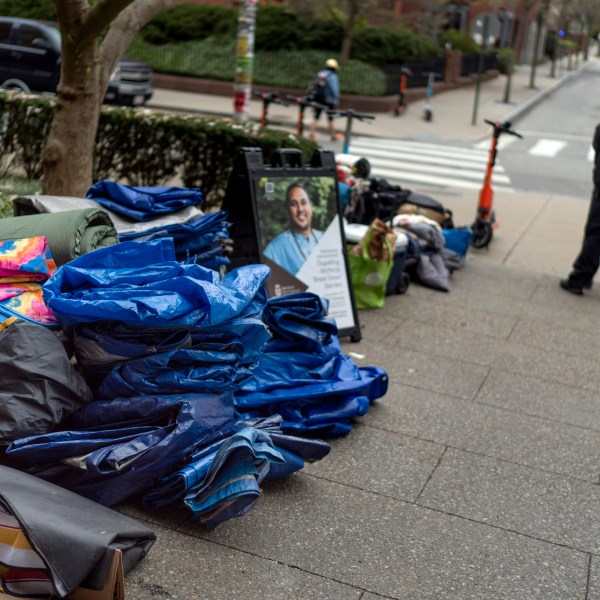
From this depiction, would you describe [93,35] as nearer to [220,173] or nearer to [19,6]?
[220,173]

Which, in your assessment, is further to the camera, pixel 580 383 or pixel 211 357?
pixel 580 383

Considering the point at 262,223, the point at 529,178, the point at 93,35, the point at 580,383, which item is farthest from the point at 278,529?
the point at 529,178

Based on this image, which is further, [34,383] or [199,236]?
[199,236]

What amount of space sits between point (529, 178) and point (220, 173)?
9.70m

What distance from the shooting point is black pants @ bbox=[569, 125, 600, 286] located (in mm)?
8195

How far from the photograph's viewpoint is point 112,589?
2951 mm

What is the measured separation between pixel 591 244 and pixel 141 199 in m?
4.60

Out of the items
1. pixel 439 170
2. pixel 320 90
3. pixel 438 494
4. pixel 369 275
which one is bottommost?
pixel 439 170

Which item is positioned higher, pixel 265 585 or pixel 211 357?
pixel 211 357

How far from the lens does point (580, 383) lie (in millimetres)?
6051

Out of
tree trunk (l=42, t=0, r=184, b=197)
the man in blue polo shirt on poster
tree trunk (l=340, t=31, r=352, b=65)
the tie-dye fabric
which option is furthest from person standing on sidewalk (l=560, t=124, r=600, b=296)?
tree trunk (l=340, t=31, r=352, b=65)

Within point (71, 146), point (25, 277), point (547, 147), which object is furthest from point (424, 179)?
point (25, 277)

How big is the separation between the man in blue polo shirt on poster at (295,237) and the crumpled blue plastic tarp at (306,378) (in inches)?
38.1

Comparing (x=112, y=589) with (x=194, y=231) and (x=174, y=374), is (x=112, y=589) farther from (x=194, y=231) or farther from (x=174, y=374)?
(x=194, y=231)
